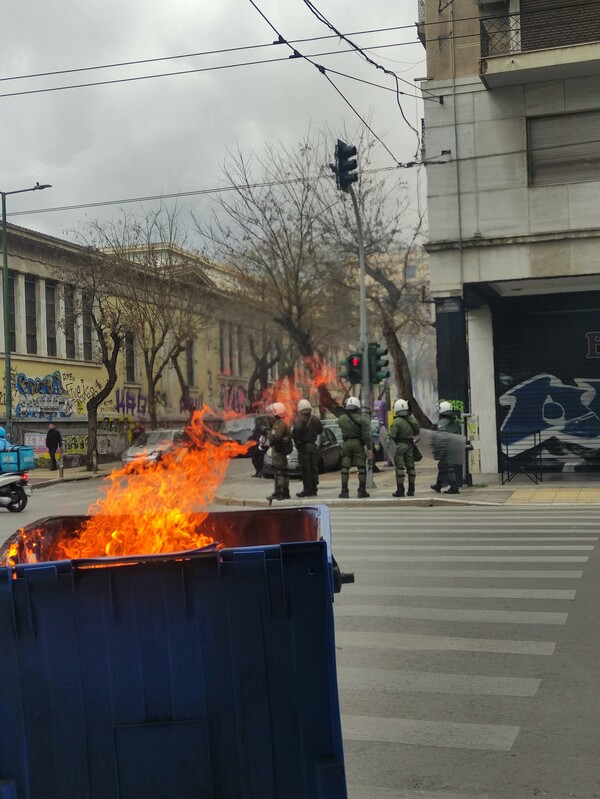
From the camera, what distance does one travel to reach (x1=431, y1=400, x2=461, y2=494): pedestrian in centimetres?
1891

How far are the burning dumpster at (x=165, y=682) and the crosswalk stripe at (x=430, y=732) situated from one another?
1.57m

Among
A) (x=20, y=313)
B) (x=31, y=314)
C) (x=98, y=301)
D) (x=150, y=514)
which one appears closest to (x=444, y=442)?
(x=150, y=514)

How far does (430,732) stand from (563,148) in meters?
17.4

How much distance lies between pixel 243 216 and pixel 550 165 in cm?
1465

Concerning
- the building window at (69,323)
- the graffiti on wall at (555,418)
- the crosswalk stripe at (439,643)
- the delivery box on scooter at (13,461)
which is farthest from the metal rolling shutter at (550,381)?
the building window at (69,323)

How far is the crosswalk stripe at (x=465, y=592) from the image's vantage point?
7797 millimetres

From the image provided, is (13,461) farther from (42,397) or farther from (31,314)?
(31,314)

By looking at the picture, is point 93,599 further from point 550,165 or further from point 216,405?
point 216,405

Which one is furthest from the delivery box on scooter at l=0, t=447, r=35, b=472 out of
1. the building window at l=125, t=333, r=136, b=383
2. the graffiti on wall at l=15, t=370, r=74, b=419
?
the building window at l=125, t=333, r=136, b=383

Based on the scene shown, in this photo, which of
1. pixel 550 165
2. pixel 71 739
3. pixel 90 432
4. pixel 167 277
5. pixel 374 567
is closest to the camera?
pixel 71 739

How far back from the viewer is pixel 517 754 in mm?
4355

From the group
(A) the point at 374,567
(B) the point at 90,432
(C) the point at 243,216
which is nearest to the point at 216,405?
(B) the point at 90,432

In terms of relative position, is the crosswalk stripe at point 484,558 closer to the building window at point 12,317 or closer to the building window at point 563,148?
the building window at point 563,148

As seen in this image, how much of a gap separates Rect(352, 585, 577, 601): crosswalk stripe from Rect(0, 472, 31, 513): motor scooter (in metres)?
10.9
